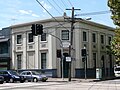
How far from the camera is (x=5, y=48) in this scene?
185 ft

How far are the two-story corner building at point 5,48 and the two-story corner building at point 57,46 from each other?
1040mm

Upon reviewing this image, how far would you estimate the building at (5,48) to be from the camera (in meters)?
55.6

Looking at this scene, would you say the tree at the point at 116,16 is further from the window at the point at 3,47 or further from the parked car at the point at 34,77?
the window at the point at 3,47

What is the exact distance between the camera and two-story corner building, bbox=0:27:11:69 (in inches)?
2190

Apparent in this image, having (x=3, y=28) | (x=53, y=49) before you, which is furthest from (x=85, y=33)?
(x=3, y=28)

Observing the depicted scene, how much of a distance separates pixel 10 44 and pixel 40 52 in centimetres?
698

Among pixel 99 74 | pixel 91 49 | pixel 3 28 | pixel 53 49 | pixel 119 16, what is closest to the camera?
pixel 119 16

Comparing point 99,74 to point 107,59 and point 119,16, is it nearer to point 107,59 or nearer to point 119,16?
point 107,59

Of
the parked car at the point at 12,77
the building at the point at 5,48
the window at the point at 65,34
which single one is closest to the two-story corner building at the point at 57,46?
the window at the point at 65,34

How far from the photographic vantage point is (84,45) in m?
51.2

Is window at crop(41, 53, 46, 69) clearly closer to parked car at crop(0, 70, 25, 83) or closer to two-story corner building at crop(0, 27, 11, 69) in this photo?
two-story corner building at crop(0, 27, 11, 69)

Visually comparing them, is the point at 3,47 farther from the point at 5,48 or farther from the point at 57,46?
the point at 57,46

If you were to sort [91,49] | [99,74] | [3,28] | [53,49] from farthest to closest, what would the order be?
1. [3,28]
2. [91,49]
3. [53,49]
4. [99,74]

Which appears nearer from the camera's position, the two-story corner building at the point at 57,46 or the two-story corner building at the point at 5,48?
the two-story corner building at the point at 57,46
